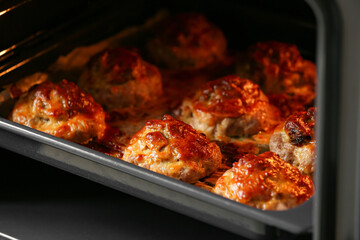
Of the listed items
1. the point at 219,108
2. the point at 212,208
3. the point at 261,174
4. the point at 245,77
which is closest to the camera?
the point at 212,208

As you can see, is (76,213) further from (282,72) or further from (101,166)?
(282,72)

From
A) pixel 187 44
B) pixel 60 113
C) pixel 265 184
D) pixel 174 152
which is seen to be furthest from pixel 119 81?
pixel 265 184

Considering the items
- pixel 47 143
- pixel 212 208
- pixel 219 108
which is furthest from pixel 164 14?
pixel 212 208

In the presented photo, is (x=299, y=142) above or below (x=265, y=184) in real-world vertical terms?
above

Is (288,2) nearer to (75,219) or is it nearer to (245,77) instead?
(245,77)

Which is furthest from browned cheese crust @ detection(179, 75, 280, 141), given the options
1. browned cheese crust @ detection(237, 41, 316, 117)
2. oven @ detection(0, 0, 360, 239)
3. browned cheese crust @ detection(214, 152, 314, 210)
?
oven @ detection(0, 0, 360, 239)

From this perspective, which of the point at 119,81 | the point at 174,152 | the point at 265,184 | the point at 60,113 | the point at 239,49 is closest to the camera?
the point at 265,184

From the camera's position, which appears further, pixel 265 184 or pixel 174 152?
pixel 174 152
